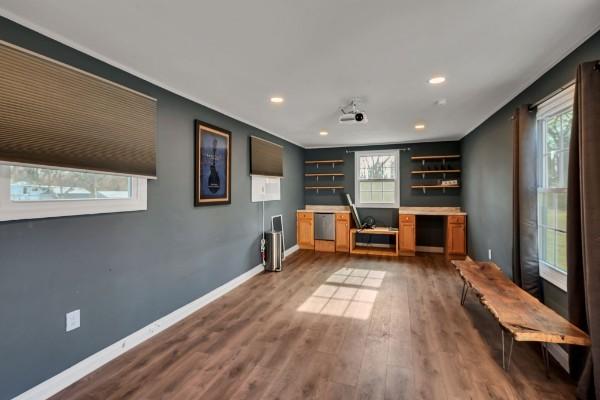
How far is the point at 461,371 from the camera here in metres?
2.14

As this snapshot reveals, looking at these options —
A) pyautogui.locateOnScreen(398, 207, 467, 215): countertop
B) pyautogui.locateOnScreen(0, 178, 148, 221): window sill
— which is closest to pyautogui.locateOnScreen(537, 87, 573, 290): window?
pyautogui.locateOnScreen(398, 207, 467, 215): countertop

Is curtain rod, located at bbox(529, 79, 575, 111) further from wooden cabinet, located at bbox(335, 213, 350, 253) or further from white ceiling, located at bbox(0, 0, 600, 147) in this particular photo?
wooden cabinet, located at bbox(335, 213, 350, 253)

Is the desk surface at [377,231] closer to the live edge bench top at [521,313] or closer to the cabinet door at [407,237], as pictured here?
the cabinet door at [407,237]

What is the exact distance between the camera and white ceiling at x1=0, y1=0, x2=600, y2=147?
1.66m

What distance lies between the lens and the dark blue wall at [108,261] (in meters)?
1.79

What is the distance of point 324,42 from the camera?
2027mm

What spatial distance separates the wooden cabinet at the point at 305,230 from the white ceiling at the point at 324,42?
3.47 m

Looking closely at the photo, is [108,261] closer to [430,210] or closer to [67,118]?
[67,118]

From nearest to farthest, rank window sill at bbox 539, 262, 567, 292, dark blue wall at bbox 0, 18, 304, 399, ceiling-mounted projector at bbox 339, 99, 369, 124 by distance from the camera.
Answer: dark blue wall at bbox 0, 18, 304, 399, window sill at bbox 539, 262, 567, 292, ceiling-mounted projector at bbox 339, 99, 369, 124

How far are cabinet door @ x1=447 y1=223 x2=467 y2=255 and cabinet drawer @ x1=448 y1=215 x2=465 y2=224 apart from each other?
47 mm

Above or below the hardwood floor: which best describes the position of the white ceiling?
above

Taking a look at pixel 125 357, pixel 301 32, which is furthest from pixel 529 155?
pixel 125 357

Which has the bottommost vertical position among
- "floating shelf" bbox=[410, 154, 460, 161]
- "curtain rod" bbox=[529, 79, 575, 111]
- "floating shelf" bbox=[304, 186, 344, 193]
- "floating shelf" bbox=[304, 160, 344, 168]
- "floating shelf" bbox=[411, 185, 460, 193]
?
"floating shelf" bbox=[411, 185, 460, 193]

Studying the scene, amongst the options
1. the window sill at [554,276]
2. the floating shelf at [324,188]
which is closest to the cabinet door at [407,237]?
the floating shelf at [324,188]
